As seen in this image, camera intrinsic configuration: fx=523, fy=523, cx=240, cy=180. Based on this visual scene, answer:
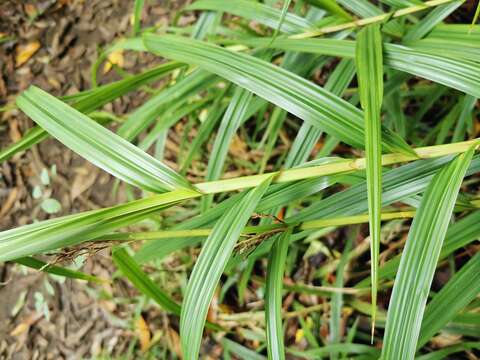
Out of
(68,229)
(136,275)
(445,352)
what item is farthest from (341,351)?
(68,229)

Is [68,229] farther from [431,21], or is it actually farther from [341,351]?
[341,351]

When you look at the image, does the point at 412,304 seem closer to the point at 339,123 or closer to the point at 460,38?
the point at 339,123

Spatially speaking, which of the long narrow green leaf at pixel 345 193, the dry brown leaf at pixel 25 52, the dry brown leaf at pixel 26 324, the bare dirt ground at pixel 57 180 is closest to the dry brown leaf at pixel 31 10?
the bare dirt ground at pixel 57 180

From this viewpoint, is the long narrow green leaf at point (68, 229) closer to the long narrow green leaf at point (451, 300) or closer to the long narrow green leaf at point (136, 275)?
the long narrow green leaf at point (136, 275)

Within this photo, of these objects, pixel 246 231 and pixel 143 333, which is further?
pixel 143 333

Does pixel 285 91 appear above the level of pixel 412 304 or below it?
above

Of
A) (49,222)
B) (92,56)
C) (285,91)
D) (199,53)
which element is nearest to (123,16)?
(92,56)

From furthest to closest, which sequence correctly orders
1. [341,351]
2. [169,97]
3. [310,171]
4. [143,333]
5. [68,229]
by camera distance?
[143,333] < [341,351] < [169,97] < [310,171] < [68,229]
